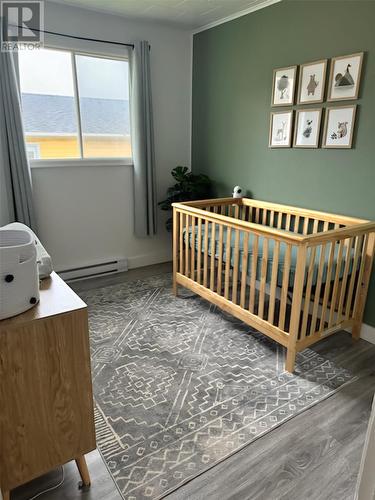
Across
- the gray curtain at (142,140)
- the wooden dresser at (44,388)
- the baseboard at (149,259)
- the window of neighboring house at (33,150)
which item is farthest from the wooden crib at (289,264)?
the window of neighboring house at (33,150)

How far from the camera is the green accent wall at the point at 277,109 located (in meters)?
2.30

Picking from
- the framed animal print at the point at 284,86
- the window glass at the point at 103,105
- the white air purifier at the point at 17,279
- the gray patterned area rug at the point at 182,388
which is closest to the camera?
the white air purifier at the point at 17,279

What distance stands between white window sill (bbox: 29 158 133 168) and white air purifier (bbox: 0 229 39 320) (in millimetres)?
2225

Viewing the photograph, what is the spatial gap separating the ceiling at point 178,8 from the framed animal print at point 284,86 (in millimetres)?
570

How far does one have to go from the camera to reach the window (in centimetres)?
300

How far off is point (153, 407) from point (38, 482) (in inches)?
24.1

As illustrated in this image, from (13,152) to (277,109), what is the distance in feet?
7.29

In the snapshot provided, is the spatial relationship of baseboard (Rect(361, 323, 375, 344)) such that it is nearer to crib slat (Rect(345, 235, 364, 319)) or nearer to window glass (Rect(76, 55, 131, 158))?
crib slat (Rect(345, 235, 364, 319))

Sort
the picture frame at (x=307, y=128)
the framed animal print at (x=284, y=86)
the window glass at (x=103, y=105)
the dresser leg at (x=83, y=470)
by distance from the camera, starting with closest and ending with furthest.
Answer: the dresser leg at (x=83, y=470)
the picture frame at (x=307, y=128)
the framed animal print at (x=284, y=86)
the window glass at (x=103, y=105)

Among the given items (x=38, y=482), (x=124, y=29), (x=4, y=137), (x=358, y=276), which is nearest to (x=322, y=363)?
(x=358, y=276)

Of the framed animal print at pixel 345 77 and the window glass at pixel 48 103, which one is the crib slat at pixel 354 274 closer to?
the framed animal print at pixel 345 77

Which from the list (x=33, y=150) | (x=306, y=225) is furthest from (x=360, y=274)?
(x=33, y=150)

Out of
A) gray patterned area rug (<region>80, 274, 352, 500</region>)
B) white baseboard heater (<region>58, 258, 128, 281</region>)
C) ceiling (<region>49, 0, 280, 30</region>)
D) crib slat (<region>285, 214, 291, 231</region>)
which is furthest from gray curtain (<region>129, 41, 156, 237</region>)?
crib slat (<region>285, 214, 291, 231</region>)

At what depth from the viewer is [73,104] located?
10.5 feet
